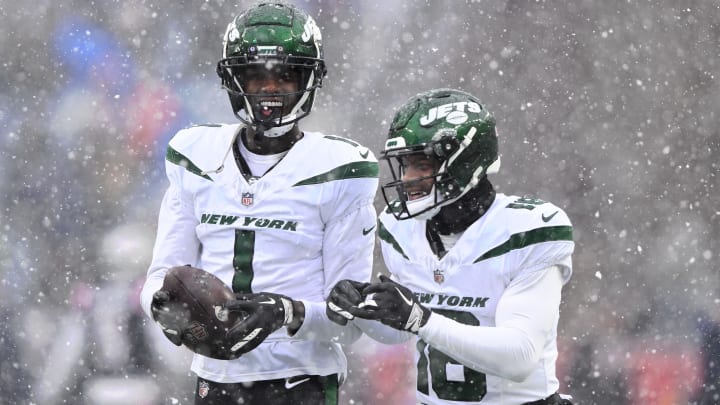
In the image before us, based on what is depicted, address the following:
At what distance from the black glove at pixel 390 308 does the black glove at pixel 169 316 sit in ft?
1.81

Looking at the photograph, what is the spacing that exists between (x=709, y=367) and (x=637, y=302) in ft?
2.45

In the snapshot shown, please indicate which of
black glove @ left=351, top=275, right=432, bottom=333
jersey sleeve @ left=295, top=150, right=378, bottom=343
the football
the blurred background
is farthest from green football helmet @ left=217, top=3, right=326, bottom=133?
the blurred background

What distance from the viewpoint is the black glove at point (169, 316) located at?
9.93ft

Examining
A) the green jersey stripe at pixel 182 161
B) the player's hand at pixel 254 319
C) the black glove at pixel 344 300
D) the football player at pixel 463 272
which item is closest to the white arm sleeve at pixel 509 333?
the football player at pixel 463 272

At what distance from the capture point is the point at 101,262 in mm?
6258

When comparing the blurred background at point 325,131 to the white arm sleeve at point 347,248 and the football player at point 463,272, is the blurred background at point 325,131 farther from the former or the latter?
the football player at point 463,272

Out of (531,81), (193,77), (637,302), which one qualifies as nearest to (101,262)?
(193,77)

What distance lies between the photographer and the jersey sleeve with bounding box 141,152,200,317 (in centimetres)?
333

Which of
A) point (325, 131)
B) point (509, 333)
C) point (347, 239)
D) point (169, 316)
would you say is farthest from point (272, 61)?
point (325, 131)

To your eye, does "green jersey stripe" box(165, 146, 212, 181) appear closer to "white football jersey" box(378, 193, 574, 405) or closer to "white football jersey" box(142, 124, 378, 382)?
"white football jersey" box(142, 124, 378, 382)

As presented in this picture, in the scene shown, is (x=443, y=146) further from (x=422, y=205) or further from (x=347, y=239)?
(x=347, y=239)

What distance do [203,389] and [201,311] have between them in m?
0.40

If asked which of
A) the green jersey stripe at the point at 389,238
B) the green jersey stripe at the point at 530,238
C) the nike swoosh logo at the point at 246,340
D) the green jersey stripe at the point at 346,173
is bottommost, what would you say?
the nike swoosh logo at the point at 246,340

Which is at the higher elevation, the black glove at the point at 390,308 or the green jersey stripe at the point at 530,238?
the green jersey stripe at the point at 530,238
